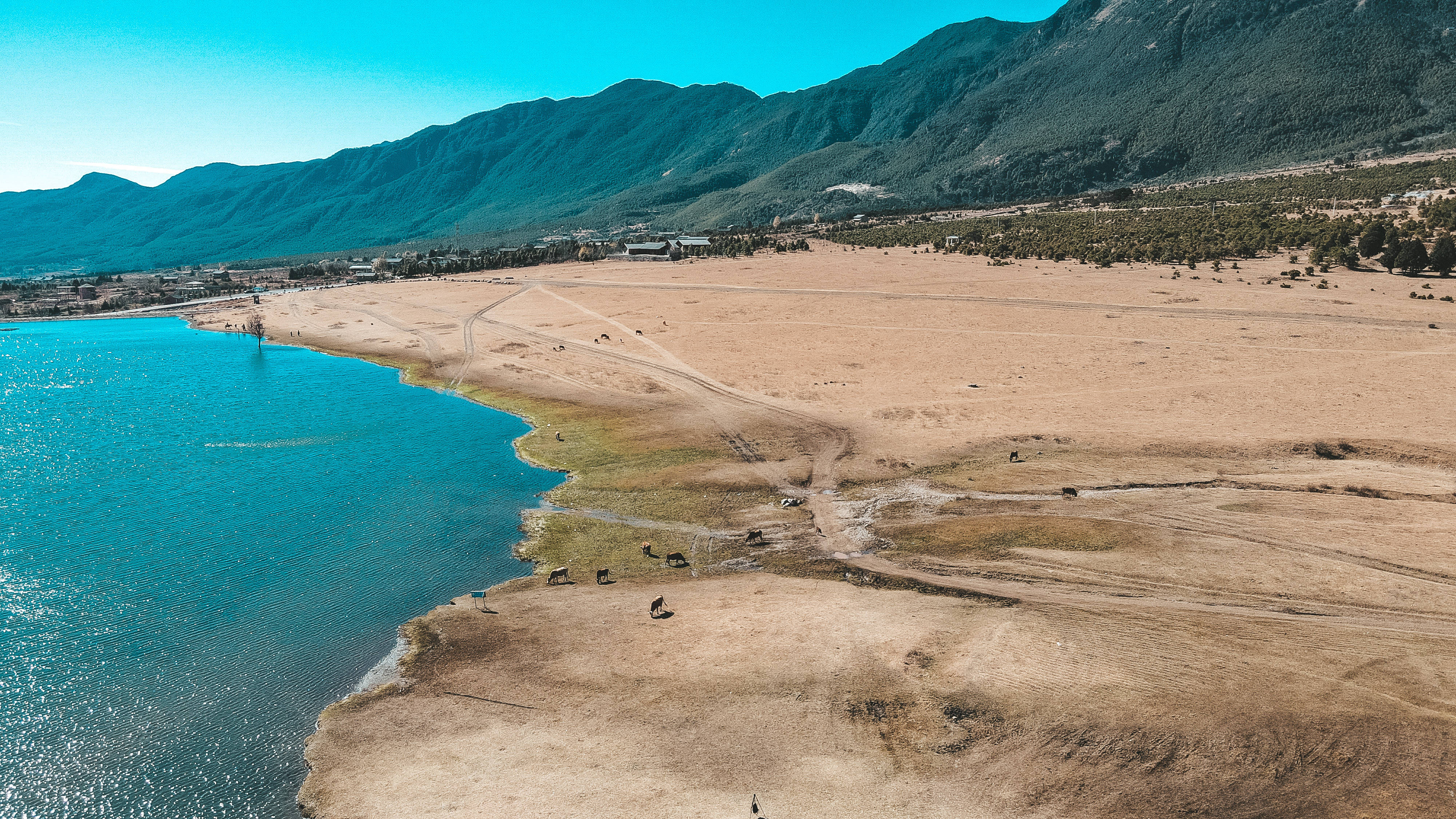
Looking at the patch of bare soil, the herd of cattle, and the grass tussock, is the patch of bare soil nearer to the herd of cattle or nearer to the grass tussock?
the herd of cattle

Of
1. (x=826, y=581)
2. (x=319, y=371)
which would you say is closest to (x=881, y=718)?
(x=826, y=581)

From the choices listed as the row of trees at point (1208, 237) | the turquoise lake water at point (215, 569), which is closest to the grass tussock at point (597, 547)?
the turquoise lake water at point (215, 569)

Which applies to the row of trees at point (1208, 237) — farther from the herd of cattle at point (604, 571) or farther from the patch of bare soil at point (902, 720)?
the herd of cattle at point (604, 571)

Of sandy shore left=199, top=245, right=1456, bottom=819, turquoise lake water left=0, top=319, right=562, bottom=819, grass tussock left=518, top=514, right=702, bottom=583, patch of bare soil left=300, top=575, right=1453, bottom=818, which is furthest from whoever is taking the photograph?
grass tussock left=518, top=514, right=702, bottom=583

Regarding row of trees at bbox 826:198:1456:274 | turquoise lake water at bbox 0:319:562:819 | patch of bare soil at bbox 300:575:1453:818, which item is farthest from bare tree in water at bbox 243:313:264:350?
row of trees at bbox 826:198:1456:274

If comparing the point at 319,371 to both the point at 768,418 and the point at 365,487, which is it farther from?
the point at 768,418

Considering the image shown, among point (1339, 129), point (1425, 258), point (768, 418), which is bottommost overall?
point (768, 418)
